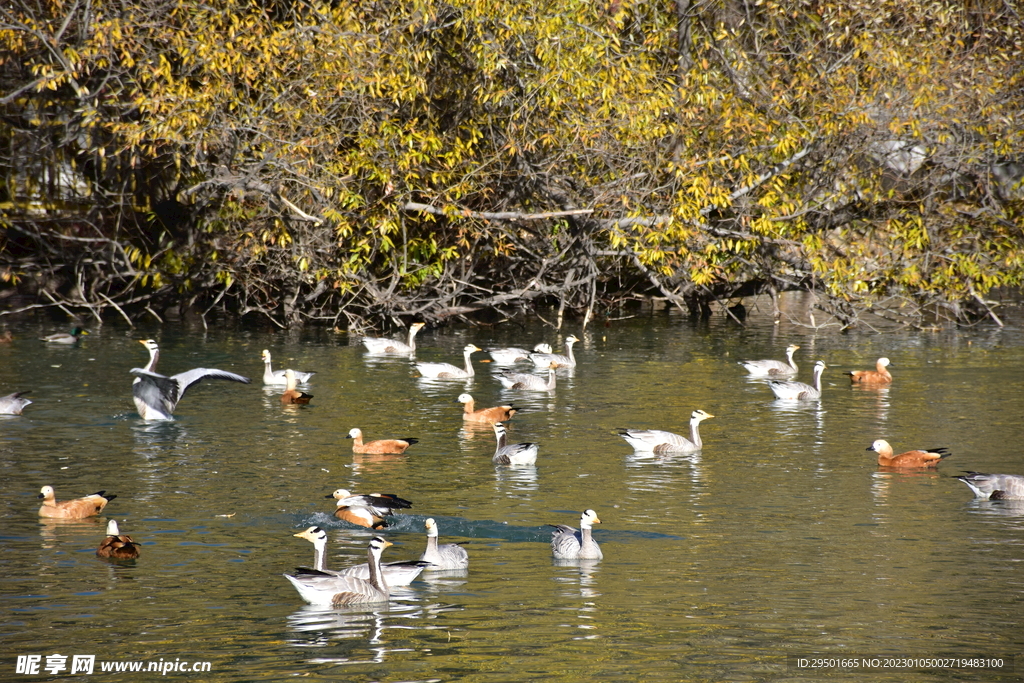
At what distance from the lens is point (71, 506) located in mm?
12867

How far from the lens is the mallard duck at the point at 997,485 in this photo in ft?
46.1

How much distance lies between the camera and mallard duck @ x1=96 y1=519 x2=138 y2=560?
36.9ft

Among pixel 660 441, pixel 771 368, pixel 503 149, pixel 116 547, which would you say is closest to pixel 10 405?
pixel 116 547

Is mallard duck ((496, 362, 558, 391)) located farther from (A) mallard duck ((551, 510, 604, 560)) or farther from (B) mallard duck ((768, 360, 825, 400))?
(A) mallard duck ((551, 510, 604, 560))

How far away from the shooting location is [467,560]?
11430 millimetres

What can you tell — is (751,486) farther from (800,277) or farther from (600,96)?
(800,277)

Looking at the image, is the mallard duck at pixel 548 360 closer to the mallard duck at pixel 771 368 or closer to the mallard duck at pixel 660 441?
the mallard duck at pixel 771 368

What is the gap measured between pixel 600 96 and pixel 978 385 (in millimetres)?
10083

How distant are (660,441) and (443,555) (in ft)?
21.4

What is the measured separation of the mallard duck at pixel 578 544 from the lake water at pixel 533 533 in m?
0.14

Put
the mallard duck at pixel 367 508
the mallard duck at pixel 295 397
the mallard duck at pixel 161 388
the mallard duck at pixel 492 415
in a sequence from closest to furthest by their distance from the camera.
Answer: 1. the mallard duck at pixel 367 508
2. the mallard duck at pixel 161 388
3. the mallard duck at pixel 492 415
4. the mallard duck at pixel 295 397

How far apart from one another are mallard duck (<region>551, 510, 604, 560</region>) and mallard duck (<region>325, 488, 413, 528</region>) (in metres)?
2.15

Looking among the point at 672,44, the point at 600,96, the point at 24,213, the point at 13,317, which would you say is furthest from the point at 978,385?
the point at 13,317

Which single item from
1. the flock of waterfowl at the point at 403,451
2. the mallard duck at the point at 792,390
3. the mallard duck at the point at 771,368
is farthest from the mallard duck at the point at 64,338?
the mallard duck at the point at 792,390
